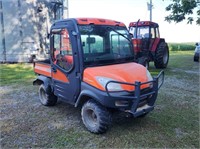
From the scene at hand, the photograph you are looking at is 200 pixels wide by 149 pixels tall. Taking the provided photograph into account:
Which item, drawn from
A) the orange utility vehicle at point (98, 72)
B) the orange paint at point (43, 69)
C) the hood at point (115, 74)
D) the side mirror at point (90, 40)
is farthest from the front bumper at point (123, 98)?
the orange paint at point (43, 69)

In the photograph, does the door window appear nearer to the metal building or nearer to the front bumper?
the front bumper

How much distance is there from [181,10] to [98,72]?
13559 mm

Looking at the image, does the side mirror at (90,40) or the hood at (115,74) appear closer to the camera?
the hood at (115,74)

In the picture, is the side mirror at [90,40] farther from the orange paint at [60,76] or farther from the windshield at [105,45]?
the orange paint at [60,76]

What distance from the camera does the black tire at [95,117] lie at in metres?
3.93

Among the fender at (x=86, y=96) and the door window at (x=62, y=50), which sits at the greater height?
the door window at (x=62, y=50)

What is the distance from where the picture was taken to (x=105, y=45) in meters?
4.52

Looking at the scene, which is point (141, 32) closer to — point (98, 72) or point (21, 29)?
point (21, 29)

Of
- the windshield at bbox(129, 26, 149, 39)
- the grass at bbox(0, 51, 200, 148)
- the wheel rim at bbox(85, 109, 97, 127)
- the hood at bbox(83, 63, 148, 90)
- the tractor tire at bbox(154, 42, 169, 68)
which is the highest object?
the windshield at bbox(129, 26, 149, 39)

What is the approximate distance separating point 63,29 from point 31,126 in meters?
1.99

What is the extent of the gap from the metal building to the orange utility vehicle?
8.85 metres

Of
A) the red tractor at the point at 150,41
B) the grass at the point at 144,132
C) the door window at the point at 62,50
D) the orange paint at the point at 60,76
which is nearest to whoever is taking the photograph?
the grass at the point at 144,132

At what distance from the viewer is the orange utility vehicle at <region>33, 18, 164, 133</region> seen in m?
3.86

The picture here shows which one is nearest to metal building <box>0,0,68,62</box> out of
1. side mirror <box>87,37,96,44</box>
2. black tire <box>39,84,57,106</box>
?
black tire <box>39,84,57,106</box>
